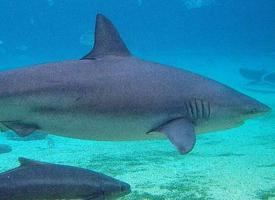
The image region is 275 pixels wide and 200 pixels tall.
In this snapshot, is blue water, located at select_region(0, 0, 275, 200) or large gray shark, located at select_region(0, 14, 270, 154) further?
blue water, located at select_region(0, 0, 275, 200)

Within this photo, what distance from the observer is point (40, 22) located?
242ft

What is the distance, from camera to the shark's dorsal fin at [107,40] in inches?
172

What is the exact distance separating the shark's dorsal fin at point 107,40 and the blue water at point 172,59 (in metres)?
2.83

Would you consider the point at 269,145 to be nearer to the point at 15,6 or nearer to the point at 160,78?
the point at 160,78

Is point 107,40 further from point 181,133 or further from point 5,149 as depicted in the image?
point 5,149

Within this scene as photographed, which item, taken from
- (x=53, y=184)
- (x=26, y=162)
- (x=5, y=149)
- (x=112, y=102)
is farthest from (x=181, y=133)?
(x=5, y=149)

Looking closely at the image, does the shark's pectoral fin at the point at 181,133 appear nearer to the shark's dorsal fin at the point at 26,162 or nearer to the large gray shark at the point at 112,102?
the large gray shark at the point at 112,102

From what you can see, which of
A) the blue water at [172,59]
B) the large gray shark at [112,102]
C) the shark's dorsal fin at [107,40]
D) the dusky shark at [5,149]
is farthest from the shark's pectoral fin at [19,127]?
the dusky shark at [5,149]

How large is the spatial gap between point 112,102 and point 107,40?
96cm

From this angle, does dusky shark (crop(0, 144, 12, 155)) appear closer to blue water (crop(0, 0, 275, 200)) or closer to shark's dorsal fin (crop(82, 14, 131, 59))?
blue water (crop(0, 0, 275, 200))

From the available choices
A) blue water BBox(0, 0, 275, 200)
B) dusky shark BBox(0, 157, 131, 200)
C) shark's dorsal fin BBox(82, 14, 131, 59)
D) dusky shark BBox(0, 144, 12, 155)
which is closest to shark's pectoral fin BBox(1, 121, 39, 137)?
dusky shark BBox(0, 157, 131, 200)

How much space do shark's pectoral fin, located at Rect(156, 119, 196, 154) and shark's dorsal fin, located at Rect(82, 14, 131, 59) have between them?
3.03 feet

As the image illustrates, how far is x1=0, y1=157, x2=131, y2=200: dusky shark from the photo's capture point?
388 centimetres

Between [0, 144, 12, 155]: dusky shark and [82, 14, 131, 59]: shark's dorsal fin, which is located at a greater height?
[0, 144, 12, 155]: dusky shark
